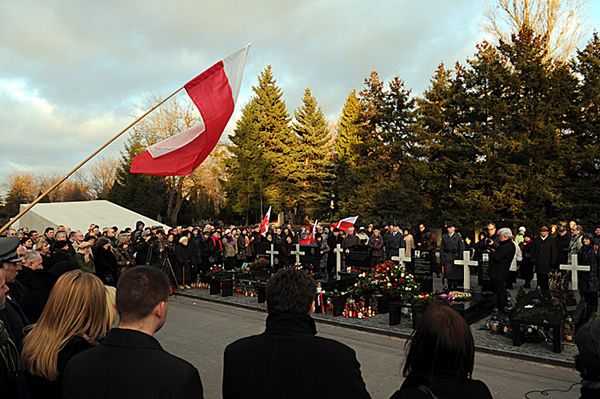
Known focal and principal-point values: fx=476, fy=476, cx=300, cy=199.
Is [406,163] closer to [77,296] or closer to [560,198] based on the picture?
[560,198]

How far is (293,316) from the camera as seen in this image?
2.55 m

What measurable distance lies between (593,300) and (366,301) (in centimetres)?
496

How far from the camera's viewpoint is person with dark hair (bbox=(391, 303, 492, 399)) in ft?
7.22

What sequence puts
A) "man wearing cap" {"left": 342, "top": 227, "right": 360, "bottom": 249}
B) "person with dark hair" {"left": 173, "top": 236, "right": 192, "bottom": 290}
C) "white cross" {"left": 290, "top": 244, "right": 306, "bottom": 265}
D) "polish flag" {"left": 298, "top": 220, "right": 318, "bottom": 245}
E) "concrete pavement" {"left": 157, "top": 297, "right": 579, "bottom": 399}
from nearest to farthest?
"concrete pavement" {"left": 157, "top": 297, "right": 579, "bottom": 399}, "person with dark hair" {"left": 173, "top": 236, "right": 192, "bottom": 290}, "white cross" {"left": 290, "top": 244, "right": 306, "bottom": 265}, "man wearing cap" {"left": 342, "top": 227, "right": 360, "bottom": 249}, "polish flag" {"left": 298, "top": 220, "right": 318, "bottom": 245}

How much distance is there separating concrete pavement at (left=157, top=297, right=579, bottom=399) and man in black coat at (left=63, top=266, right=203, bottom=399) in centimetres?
347

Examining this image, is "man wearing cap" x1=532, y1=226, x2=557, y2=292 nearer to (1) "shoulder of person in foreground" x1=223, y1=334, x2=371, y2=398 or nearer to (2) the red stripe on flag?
(2) the red stripe on flag

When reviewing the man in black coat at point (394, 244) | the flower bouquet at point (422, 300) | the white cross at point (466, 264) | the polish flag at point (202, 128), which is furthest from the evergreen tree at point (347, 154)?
the polish flag at point (202, 128)

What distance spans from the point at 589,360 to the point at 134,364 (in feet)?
7.13

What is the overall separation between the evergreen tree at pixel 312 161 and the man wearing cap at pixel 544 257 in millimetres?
32782

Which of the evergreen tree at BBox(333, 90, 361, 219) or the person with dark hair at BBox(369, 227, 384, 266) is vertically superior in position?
the evergreen tree at BBox(333, 90, 361, 219)

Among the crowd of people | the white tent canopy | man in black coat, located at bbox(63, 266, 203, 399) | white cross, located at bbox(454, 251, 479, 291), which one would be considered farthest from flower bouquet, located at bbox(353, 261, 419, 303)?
the white tent canopy

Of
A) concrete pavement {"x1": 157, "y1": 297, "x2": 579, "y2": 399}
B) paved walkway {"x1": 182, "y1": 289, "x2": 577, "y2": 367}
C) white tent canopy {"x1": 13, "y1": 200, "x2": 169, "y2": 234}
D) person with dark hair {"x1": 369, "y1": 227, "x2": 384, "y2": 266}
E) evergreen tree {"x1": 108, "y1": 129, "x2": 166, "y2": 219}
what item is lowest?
concrete pavement {"x1": 157, "y1": 297, "x2": 579, "y2": 399}

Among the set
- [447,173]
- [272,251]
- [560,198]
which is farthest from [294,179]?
[272,251]

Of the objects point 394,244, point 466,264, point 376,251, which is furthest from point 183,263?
point 466,264
